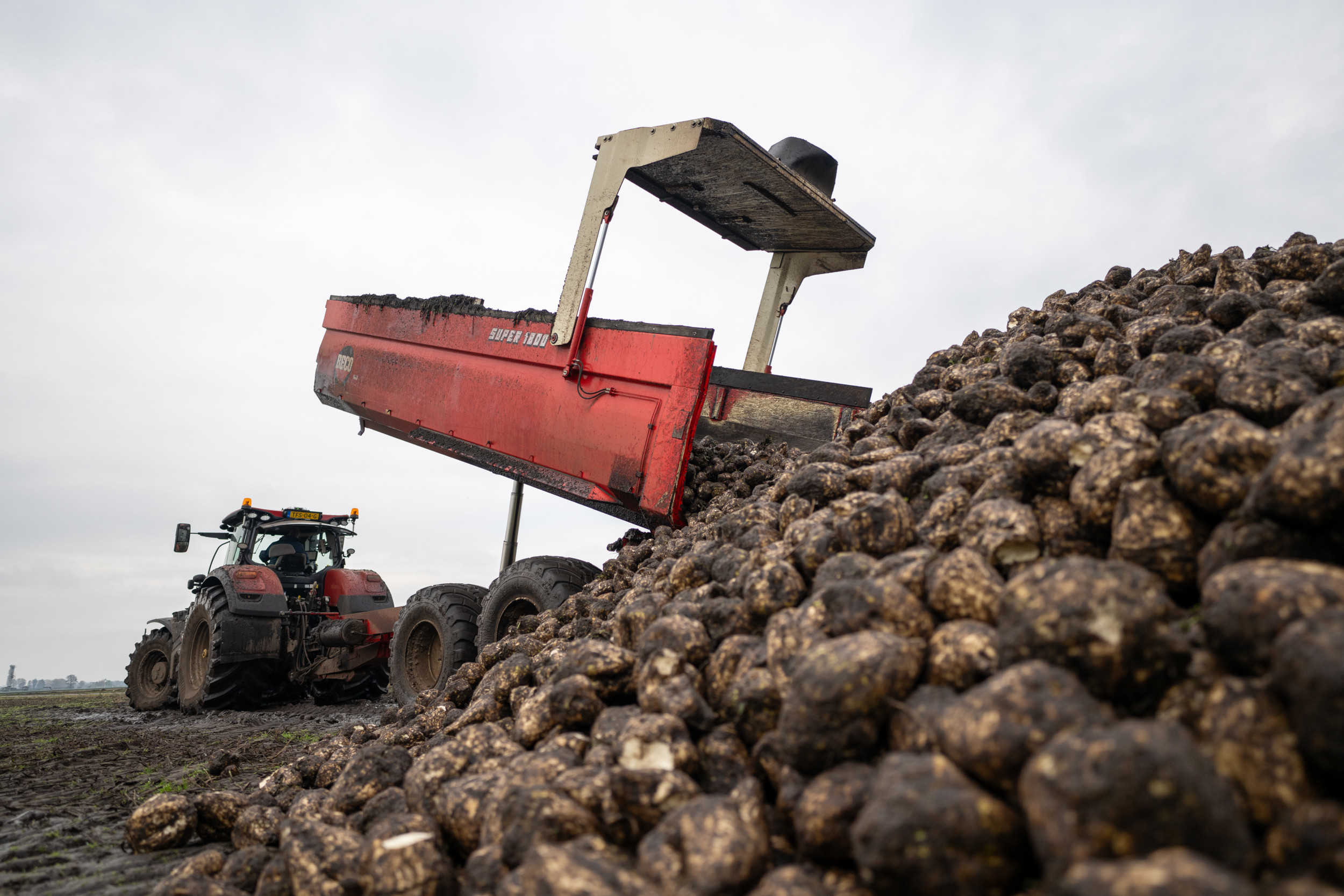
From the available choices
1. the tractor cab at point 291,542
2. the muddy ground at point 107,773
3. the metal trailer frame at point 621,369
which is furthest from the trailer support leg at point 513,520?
the tractor cab at point 291,542

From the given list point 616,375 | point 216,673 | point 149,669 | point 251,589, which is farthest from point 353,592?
point 616,375

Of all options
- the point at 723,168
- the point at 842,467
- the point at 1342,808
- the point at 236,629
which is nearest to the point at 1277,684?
the point at 1342,808

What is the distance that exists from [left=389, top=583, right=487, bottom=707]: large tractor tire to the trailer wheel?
0.14 metres

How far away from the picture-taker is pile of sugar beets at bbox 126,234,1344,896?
1275 mm

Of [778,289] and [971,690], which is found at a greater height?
[778,289]

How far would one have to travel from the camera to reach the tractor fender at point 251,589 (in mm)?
7359

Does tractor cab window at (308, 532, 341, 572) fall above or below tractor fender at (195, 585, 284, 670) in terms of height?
above

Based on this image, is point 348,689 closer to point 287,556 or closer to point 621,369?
point 287,556

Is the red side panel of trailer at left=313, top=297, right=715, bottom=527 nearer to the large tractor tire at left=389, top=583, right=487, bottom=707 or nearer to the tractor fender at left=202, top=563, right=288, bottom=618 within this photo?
the large tractor tire at left=389, top=583, right=487, bottom=707

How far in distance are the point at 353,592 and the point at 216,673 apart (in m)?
1.55

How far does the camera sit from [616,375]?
4.93 m

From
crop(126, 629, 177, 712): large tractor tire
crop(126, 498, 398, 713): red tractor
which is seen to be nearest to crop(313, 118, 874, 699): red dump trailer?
crop(126, 498, 398, 713): red tractor

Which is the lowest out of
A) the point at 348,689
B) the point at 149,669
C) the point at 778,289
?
the point at 149,669

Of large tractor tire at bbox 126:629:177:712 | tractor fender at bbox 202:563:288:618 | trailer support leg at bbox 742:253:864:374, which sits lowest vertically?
large tractor tire at bbox 126:629:177:712
